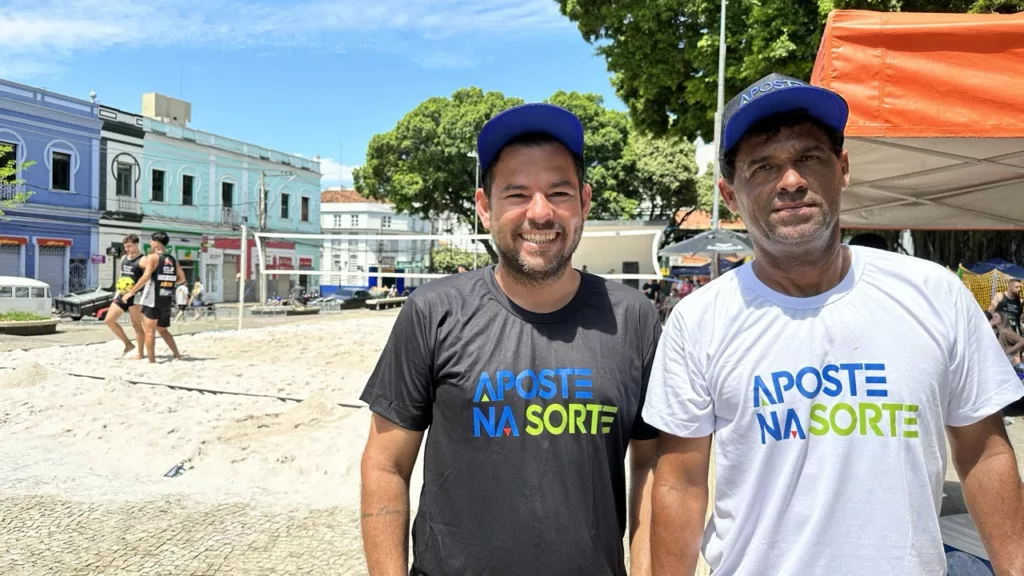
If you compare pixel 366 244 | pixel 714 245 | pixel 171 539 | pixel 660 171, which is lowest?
pixel 171 539

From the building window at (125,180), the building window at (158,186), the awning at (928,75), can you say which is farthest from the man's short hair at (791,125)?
the building window at (158,186)

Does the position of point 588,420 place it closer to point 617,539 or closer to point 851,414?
point 617,539

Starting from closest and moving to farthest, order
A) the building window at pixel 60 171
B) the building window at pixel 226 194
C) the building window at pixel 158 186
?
the building window at pixel 60 171, the building window at pixel 158 186, the building window at pixel 226 194

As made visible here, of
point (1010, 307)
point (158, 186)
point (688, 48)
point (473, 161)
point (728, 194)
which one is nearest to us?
point (728, 194)

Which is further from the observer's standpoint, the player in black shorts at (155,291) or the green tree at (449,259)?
the green tree at (449,259)

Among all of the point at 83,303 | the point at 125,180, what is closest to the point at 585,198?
A: the point at 83,303

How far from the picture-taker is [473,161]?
3338cm

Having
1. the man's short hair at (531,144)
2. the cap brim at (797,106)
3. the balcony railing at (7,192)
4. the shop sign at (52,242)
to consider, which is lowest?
the man's short hair at (531,144)

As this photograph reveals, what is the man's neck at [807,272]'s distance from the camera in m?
1.47

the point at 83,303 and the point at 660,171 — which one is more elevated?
the point at 660,171

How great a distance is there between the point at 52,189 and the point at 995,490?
33.2 metres

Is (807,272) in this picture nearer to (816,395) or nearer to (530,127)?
(816,395)

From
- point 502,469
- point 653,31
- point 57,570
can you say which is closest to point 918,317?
point 502,469

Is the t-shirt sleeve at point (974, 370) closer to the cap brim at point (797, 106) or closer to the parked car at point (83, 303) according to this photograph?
the cap brim at point (797, 106)
